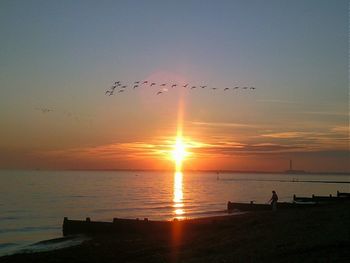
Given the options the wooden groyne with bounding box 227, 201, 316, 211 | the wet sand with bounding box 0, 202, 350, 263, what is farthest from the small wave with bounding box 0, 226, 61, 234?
the wooden groyne with bounding box 227, 201, 316, 211

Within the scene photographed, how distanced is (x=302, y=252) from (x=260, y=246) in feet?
8.38

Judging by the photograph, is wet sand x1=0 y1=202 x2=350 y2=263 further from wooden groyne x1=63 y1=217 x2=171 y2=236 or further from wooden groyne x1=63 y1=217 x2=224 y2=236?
wooden groyne x1=63 y1=217 x2=171 y2=236

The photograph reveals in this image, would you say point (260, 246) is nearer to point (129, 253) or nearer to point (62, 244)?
point (129, 253)

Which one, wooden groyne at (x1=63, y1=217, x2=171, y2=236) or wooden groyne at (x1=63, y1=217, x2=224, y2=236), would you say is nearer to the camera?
wooden groyne at (x1=63, y1=217, x2=224, y2=236)

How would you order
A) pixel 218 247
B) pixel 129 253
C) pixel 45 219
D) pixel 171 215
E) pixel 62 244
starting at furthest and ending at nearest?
pixel 171 215 → pixel 45 219 → pixel 62 244 → pixel 129 253 → pixel 218 247

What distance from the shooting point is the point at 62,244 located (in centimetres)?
2791

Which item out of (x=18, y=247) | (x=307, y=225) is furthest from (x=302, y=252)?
(x=18, y=247)

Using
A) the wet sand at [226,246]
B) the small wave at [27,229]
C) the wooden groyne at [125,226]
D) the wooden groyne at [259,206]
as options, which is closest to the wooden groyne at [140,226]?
the wooden groyne at [125,226]

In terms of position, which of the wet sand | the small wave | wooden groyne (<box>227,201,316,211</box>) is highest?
wooden groyne (<box>227,201,316,211</box>)

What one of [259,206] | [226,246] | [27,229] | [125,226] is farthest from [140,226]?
[259,206]

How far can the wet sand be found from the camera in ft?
47.9

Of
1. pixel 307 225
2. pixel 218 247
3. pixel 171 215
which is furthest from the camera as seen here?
pixel 171 215

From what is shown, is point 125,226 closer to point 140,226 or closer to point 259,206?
point 140,226

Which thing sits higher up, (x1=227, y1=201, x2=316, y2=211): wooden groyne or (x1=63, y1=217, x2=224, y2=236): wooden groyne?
(x1=227, y1=201, x2=316, y2=211): wooden groyne
